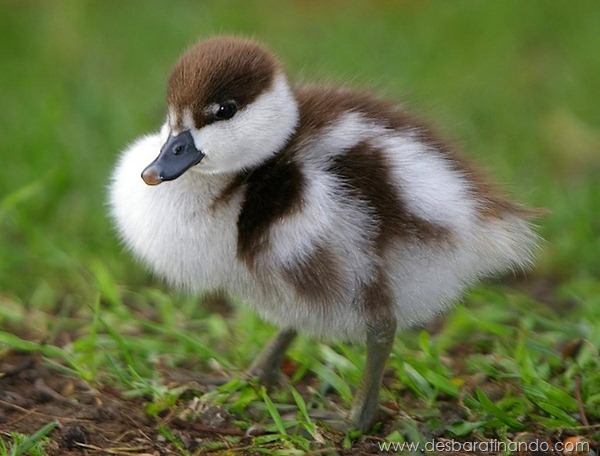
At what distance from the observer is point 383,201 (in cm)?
261

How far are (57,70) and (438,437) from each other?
3843 mm

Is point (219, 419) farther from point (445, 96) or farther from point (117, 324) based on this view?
point (445, 96)

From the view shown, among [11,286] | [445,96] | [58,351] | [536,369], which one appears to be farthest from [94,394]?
[445,96]

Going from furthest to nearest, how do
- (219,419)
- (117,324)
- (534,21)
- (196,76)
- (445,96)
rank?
(534,21), (445,96), (117,324), (219,419), (196,76)

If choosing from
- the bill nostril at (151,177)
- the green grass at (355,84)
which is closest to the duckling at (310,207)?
the bill nostril at (151,177)

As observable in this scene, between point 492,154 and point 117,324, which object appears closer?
point 117,324

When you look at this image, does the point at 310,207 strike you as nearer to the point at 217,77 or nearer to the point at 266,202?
the point at 266,202

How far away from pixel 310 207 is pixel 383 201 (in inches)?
7.3

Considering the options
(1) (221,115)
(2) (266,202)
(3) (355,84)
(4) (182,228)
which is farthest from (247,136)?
(3) (355,84)

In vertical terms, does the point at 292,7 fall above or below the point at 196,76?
below

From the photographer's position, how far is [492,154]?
4.95 meters

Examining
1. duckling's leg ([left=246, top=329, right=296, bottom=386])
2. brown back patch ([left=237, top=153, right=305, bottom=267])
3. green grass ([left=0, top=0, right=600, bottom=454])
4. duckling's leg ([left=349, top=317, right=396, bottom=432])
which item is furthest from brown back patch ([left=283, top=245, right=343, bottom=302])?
duckling's leg ([left=246, top=329, right=296, bottom=386])

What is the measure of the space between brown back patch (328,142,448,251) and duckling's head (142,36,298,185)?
0.23 metres

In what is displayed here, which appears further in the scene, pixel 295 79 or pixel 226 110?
pixel 295 79
